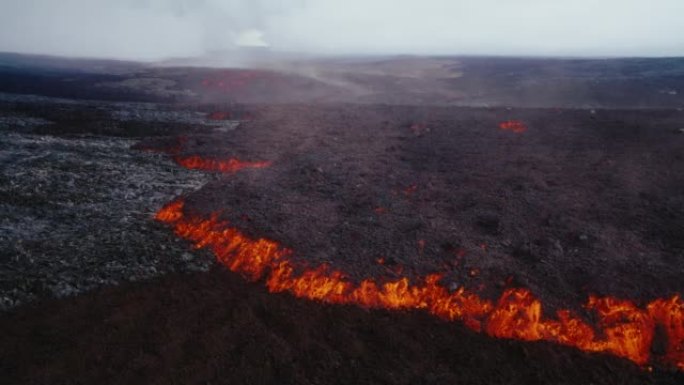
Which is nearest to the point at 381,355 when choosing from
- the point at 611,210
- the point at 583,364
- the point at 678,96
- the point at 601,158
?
the point at 583,364

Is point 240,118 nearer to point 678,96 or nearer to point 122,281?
point 122,281

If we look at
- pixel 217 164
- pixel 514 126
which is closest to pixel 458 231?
pixel 217 164

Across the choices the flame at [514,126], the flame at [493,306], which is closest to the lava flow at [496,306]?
the flame at [493,306]

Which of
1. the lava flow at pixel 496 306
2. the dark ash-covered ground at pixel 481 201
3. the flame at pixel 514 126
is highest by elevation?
the flame at pixel 514 126

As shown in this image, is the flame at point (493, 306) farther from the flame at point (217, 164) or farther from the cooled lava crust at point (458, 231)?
the flame at point (217, 164)

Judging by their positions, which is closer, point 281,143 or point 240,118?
point 281,143

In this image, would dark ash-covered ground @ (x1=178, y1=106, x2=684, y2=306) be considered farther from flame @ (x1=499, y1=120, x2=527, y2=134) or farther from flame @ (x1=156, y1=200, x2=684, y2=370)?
flame @ (x1=499, y1=120, x2=527, y2=134)

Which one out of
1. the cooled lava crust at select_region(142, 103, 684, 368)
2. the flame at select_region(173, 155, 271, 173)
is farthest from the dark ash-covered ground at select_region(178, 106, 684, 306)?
the flame at select_region(173, 155, 271, 173)
